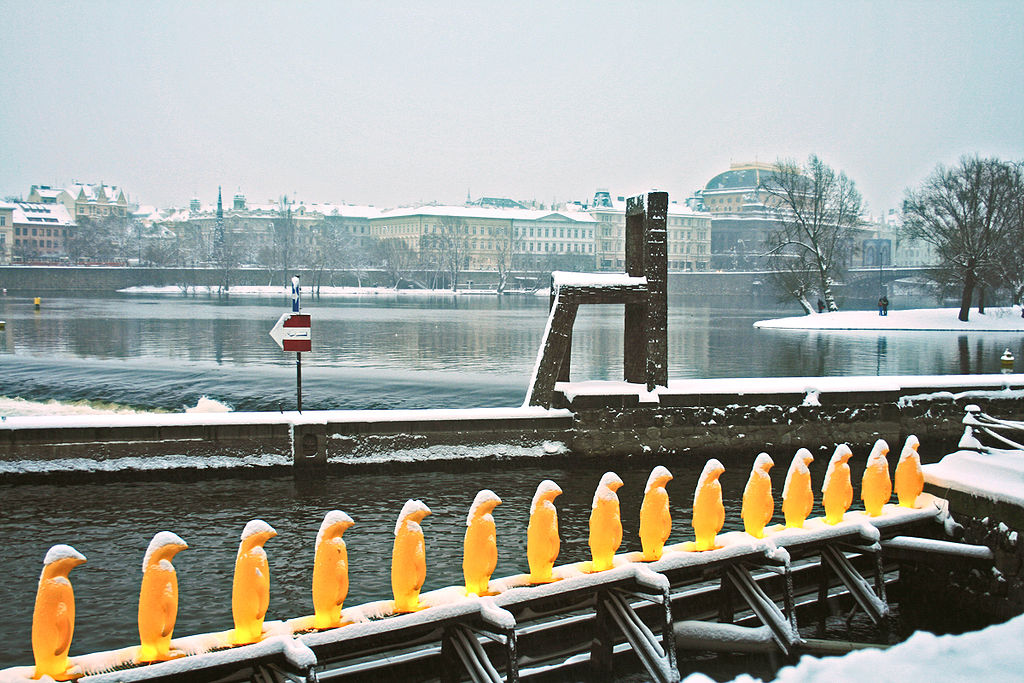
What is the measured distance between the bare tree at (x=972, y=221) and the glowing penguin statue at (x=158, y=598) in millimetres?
56547

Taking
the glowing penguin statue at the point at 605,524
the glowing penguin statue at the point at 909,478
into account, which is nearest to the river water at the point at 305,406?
the glowing penguin statue at the point at 909,478

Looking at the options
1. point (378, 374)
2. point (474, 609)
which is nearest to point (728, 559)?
point (474, 609)

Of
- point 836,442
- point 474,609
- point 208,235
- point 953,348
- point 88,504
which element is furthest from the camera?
point 208,235

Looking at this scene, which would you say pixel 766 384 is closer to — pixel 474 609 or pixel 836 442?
pixel 836 442

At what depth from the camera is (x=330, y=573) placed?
19.1 ft

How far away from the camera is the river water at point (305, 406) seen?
9.87 metres

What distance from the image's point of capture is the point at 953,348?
40812 mm

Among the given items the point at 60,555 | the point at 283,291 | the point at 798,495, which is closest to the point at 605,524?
the point at 798,495

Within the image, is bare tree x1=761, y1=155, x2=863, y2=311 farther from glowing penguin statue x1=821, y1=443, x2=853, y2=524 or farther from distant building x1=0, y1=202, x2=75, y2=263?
distant building x1=0, y1=202, x2=75, y2=263

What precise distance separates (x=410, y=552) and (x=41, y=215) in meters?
158

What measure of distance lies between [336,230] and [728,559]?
6342 inches

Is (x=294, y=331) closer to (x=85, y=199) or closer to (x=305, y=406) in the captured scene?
(x=305, y=406)

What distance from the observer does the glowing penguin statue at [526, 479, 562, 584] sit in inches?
258

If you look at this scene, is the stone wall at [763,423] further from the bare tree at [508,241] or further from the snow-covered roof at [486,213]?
the snow-covered roof at [486,213]
